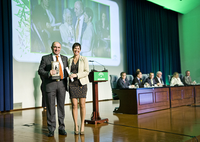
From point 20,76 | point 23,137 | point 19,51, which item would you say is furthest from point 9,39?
point 23,137

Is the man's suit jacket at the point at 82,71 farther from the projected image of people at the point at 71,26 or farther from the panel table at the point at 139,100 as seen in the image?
the projected image of people at the point at 71,26

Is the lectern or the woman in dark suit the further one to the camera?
the lectern

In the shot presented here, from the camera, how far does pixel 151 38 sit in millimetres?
10516

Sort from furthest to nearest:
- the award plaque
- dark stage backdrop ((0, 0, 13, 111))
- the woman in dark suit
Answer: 1. dark stage backdrop ((0, 0, 13, 111))
2. the woman in dark suit
3. the award plaque

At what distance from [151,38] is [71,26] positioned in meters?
4.60

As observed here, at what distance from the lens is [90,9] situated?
26.9 ft

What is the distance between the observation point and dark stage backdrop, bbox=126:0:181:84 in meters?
9.54

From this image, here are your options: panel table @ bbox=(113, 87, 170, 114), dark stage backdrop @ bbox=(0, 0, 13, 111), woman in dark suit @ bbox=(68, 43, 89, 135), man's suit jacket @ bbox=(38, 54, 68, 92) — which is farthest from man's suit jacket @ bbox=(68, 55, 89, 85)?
dark stage backdrop @ bbox=(0, 0, 13, 111)

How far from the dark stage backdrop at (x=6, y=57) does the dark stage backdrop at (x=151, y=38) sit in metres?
5.05

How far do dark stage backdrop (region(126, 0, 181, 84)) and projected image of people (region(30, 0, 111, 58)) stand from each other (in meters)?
1.32

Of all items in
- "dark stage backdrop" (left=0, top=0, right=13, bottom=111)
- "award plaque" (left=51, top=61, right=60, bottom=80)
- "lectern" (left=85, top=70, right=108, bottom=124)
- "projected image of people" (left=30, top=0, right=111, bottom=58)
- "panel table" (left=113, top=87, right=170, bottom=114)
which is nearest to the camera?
"award plaque" (left=51, top=61, right=60, bottom=80)

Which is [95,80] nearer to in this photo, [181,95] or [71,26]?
[181,95]

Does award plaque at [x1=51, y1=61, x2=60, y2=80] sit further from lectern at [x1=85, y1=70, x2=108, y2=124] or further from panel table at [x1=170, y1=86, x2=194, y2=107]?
panel table at [x1=170, y1=86, x2=194, y2=107]

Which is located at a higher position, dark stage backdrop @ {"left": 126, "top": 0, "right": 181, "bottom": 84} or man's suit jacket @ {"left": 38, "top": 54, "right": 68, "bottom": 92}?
dark stage backdrop @ {"left": 126, "top": 0, "right": 181, "bottom": 84}
